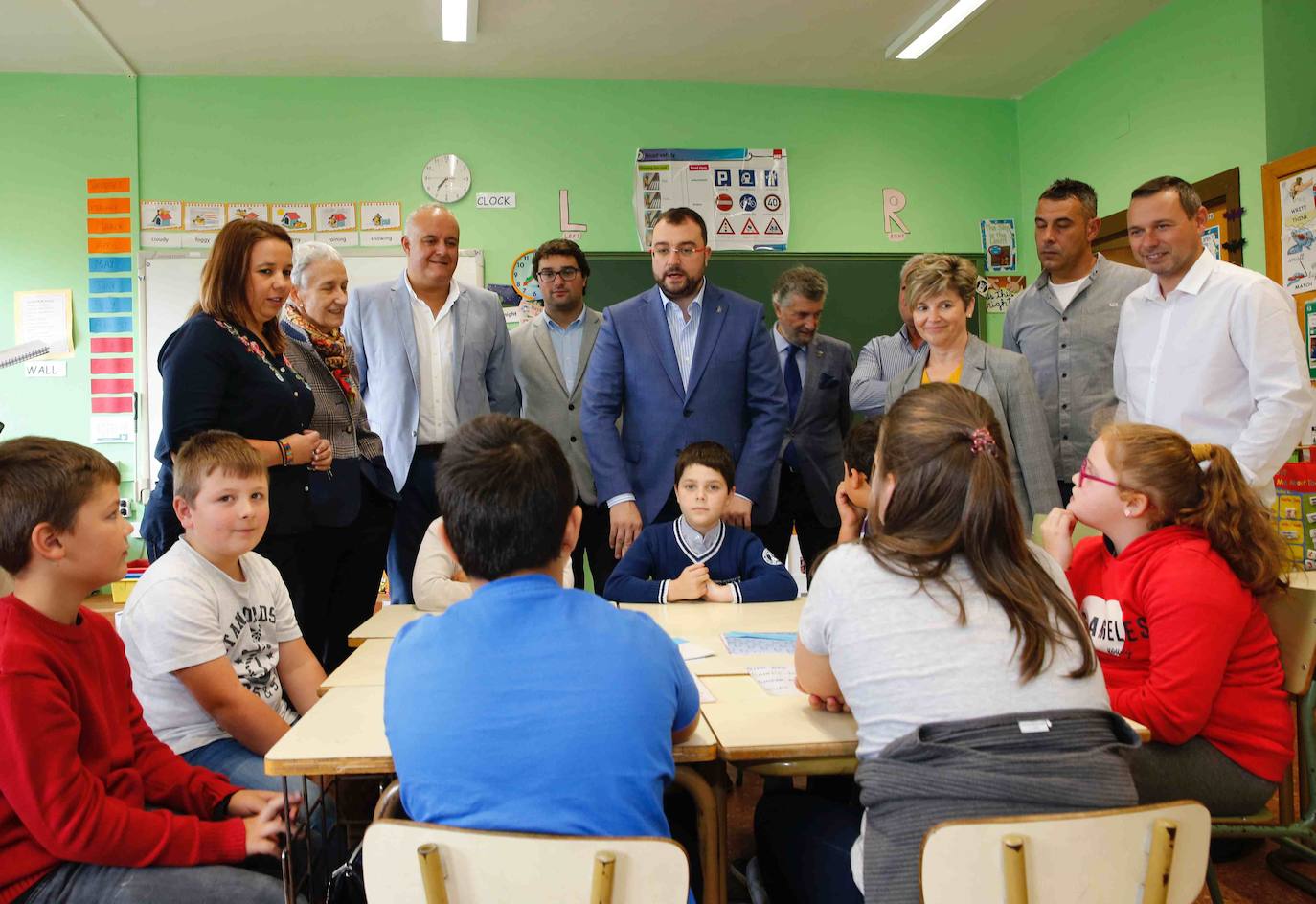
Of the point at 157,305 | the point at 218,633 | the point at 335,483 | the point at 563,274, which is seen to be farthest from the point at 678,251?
the point at 157,305

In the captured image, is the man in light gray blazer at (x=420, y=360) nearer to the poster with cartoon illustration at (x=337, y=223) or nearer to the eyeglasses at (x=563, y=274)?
the eyeglasses at (x=563, y=274)

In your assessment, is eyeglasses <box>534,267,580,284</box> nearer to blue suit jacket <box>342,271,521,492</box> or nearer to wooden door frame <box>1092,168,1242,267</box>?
blue suit jacket <box>342,271,521,492</box>

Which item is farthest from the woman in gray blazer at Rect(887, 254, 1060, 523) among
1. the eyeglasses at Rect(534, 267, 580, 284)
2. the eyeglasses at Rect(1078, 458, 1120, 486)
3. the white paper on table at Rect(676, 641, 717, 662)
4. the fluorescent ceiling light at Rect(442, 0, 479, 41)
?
the fluorescent ceiling light at Rect(442, 0, 479, 41)

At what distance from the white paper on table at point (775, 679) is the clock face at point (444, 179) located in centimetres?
437

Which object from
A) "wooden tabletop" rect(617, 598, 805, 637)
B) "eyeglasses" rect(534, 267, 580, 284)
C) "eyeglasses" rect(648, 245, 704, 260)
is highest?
"eyeglasses" rect(534, 267, 580, 284)

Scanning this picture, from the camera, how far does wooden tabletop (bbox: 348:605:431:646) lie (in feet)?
6.72

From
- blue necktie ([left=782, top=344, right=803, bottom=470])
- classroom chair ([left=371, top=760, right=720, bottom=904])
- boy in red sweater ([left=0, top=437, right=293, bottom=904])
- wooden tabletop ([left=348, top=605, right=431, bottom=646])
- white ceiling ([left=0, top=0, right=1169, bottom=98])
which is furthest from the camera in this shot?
white ceiling ([left=0, top=0, right=1169, bottom=98])

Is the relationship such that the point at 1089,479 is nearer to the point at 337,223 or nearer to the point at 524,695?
the point at 524,695

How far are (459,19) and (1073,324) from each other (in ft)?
10.6

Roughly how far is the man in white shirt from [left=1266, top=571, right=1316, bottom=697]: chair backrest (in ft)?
2.20

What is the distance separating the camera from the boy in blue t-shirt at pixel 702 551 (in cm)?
251

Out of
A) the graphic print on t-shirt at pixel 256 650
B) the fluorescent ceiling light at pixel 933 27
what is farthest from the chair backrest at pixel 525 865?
the fluorescent ceiling light at pixel 933 27

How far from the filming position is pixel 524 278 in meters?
5.45

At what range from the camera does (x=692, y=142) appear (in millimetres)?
5543
